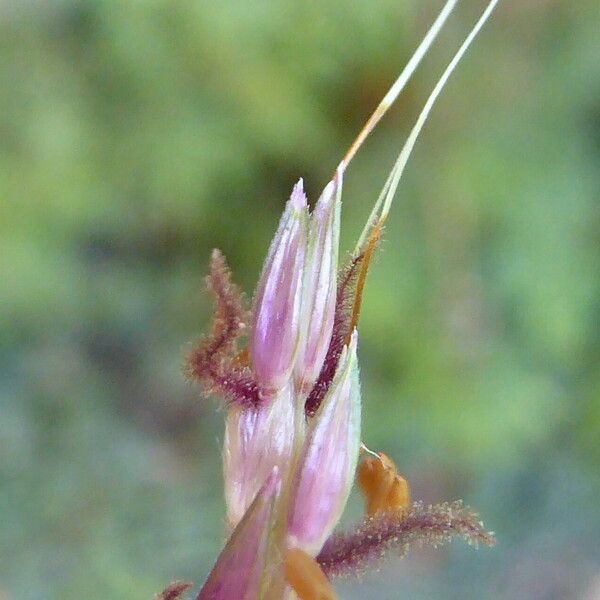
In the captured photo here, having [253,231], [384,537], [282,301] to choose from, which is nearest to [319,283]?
[282,301]

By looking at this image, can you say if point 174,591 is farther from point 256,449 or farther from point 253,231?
point 253,231

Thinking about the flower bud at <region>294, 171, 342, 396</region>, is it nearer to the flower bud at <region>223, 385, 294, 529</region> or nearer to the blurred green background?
the flower bud at <region>223, 385, 294, 529</region>

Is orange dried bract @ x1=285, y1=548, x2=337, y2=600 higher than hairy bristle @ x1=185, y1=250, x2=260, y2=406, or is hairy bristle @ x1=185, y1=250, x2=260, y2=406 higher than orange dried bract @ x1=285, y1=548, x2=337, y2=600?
hairy bristle @ x1=185, y1=250, x2=260, y2=406

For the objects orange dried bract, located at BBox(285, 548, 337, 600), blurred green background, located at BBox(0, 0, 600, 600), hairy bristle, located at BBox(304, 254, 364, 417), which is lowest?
orange dried bract, located at BBox(285, 548, 337, 600)

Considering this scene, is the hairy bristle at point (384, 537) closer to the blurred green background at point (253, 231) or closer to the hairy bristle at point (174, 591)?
the hairy bristle at point (174, 591)

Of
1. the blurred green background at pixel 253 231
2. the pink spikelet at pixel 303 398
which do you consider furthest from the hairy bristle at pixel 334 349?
the blurred green background at pixel 253 231

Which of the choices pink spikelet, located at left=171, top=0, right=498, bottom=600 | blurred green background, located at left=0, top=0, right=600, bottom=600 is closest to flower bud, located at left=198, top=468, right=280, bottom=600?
pink spikelet, located at left=171, top=0, right=498, bottom=600

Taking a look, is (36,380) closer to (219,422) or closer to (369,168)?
(219,422)
